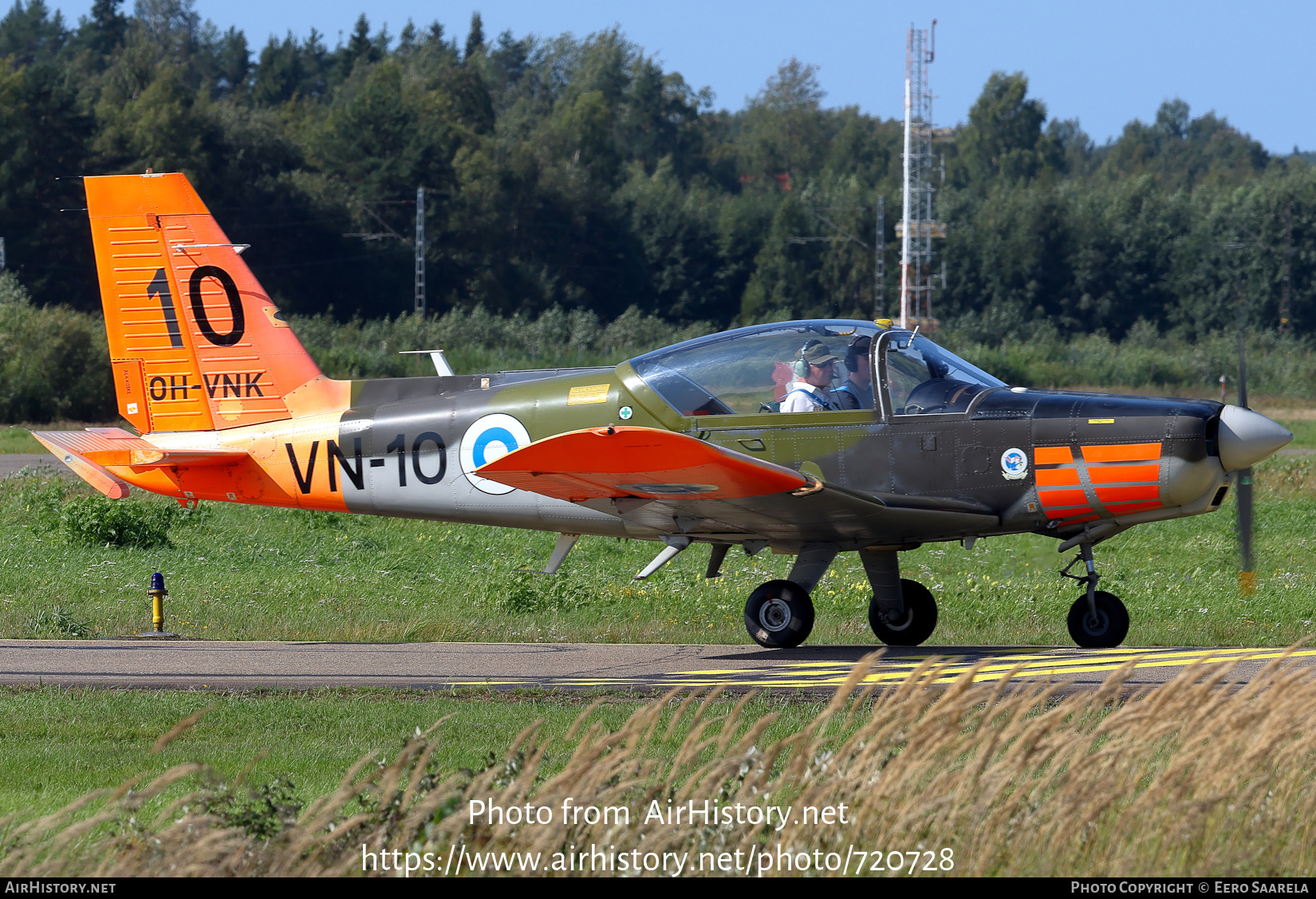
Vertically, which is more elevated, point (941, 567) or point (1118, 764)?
point (1118, 764)

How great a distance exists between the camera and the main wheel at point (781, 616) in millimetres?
11070

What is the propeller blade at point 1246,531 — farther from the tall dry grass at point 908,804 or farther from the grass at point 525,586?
the tall dry grass at point 908,804

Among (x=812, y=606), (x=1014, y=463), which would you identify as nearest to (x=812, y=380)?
(x=1014, y=463)

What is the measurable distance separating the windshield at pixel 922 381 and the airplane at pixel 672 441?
0.02 metres

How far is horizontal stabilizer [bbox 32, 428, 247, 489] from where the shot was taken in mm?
12414

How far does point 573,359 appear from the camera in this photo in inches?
2318

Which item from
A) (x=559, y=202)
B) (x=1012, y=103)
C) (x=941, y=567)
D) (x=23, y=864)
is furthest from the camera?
(x=1012, y=103)

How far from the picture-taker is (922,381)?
35.5 feet

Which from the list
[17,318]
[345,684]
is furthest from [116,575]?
[17,318]

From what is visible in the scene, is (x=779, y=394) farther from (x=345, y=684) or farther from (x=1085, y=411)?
(x=345, y=684)

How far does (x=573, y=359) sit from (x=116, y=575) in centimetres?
4352

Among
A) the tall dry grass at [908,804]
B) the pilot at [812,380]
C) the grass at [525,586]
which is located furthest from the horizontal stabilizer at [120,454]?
the tall dry grass at [908,804]

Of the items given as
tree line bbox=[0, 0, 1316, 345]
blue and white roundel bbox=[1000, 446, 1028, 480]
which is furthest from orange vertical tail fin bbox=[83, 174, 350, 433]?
tree line bbox=[0, 0, 1316, 345]

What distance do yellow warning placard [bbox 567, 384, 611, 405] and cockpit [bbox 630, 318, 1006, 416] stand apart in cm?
34
